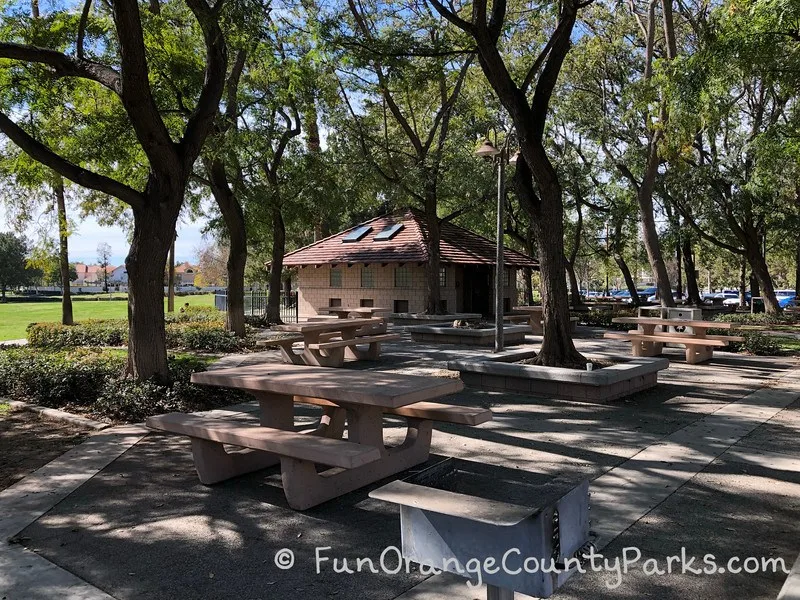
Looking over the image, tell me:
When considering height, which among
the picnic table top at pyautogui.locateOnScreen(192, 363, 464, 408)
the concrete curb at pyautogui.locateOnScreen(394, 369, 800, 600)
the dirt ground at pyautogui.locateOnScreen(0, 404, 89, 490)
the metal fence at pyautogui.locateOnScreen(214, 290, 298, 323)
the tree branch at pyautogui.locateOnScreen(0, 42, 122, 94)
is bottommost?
the concrete curb at pyautogui.locateOnScreen(394, 369, 800, 600)

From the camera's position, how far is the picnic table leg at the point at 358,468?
188 inches

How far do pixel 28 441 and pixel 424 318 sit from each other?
16691 mm

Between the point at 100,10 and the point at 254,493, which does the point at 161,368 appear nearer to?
the point at 254,493

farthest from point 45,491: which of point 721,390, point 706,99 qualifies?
point 706,99

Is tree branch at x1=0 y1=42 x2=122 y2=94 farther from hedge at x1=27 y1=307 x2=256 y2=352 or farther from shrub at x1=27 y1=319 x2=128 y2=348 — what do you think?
shrub at x1=27 y1=319 x2=128 y2=348

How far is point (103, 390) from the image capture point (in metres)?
8.77

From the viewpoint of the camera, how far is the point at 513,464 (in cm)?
593

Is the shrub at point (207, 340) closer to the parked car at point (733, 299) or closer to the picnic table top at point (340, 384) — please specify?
the picnic table top at point (340, 384)

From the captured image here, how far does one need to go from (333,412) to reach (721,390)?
6747mm

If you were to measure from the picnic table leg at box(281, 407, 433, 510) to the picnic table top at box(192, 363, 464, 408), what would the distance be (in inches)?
12.2

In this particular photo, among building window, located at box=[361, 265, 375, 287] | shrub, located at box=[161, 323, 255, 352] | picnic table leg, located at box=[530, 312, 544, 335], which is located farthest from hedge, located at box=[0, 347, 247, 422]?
building window, located at box=[361, 265, 375, 287]

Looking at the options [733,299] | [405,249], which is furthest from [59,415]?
[733,299]

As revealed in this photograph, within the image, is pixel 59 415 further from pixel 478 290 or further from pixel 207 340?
pixel 478 290

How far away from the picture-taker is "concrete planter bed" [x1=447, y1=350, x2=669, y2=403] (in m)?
8.86
